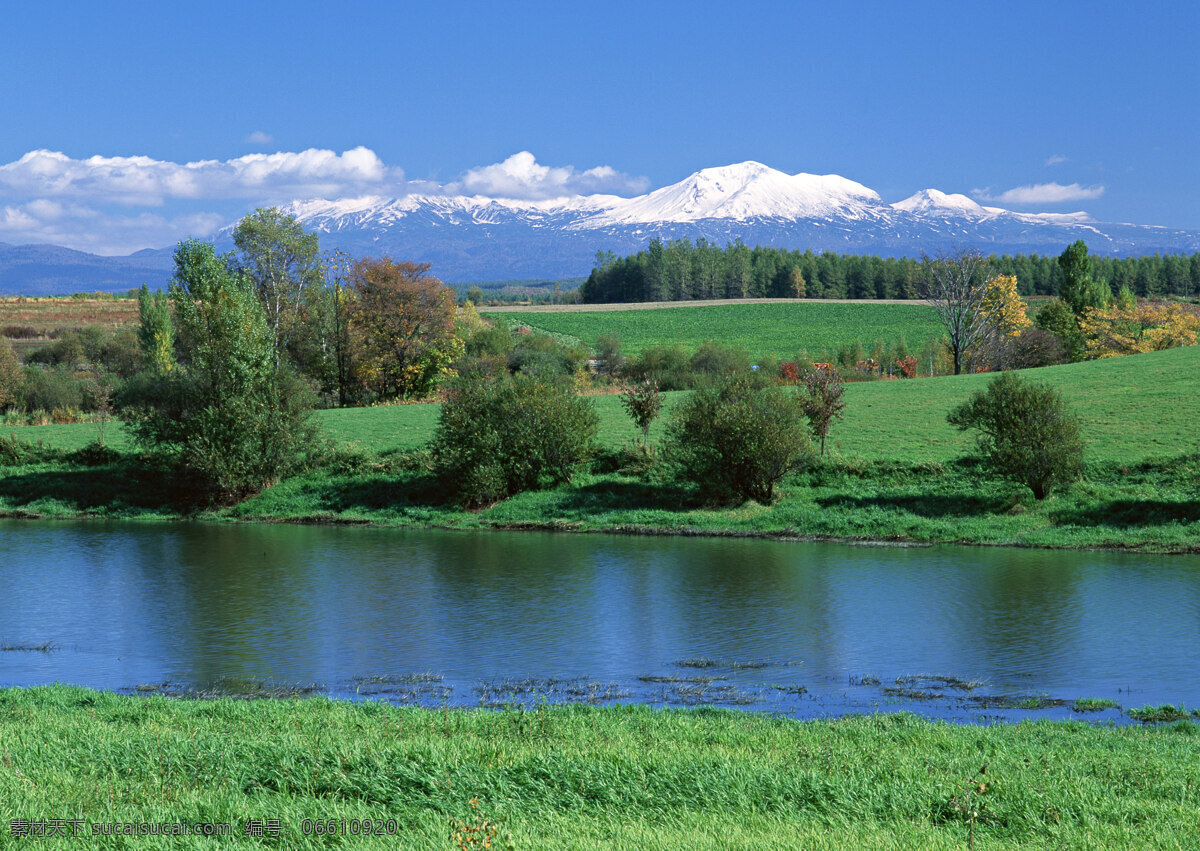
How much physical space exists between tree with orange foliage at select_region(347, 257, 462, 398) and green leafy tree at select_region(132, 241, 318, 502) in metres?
27.0

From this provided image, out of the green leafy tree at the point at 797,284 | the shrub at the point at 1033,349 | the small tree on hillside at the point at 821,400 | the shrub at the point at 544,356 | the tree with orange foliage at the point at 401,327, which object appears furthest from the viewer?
the green leafy tree at the point at 797,284

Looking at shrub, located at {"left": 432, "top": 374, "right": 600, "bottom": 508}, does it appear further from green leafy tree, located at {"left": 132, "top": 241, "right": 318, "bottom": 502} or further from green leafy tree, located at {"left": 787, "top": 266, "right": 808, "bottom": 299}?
green leafy tree, located at {"left": 787, "top": 266, "right": 808, "bottom": 299}

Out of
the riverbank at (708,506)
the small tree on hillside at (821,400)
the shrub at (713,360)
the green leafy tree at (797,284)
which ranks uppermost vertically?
the green leafy tree at (797,284)

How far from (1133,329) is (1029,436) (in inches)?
2601

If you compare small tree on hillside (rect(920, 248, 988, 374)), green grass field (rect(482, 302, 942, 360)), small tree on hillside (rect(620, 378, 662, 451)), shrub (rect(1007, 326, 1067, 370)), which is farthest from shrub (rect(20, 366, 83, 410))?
shrub (rect(1007, 326, 1067, 370))

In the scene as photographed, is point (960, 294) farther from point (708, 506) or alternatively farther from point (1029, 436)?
point (708, 506)

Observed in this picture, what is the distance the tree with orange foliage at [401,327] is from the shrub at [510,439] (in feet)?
106

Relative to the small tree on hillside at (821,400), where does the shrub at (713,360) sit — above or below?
above

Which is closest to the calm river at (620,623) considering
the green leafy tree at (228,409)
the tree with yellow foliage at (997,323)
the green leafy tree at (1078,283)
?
the green leafy tree at (228,409)

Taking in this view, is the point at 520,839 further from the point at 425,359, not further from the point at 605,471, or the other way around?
the point at 425,359

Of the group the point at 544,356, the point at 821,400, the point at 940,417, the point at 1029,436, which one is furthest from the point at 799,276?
the point at 1029,436

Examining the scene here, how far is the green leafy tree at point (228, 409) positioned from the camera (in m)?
46.4

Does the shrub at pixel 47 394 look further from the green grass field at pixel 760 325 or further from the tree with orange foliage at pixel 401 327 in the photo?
the green grass field at pixel 760 325

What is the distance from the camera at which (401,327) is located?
76812 mm
